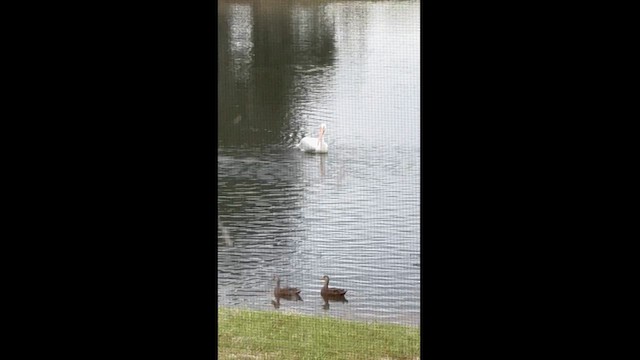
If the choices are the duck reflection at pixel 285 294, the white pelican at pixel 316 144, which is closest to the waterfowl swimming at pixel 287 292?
the duck reflection at pixel 285 294

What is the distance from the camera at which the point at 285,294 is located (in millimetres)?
1397

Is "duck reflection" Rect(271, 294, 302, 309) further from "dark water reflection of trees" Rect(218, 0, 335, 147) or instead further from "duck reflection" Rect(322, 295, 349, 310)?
"dark water reflection of trees" Rect(218, 0, 335, 147)

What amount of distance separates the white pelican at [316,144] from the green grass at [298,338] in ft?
1.09

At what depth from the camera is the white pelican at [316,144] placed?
1.24 metres

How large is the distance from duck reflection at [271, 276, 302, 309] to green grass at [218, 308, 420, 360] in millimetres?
25

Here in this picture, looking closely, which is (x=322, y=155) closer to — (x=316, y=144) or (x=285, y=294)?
(x=316, y=144)

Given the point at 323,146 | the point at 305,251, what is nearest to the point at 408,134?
the point at 323,146

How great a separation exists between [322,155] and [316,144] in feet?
0.10

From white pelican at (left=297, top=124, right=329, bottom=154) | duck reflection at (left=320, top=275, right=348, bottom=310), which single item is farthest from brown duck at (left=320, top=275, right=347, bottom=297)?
white pelican at (left=297, top=124, right=329, bottom=154)

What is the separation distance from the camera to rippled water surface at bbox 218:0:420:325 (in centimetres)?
117
